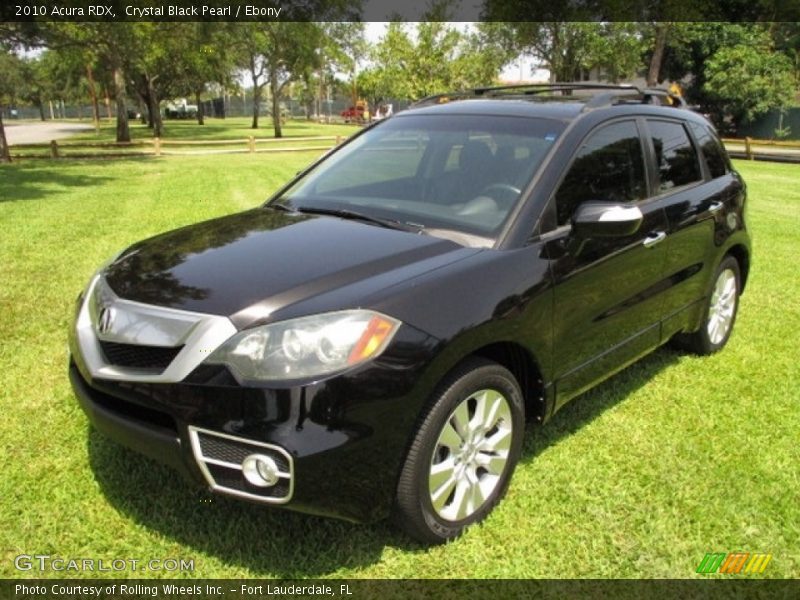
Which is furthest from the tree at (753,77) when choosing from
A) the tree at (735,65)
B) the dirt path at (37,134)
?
the dirt path at (37,134)

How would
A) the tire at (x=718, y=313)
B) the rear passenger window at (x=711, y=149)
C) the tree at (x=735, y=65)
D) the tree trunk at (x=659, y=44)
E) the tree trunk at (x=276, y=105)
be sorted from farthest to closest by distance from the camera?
the tree trunk at (x=276, y=105) < the tree at (x=735, y=65) < the tree trunk at (x=659, y=44) < the tire at (x=718, y=313) < the rear passenger window at (x=711, y=149)

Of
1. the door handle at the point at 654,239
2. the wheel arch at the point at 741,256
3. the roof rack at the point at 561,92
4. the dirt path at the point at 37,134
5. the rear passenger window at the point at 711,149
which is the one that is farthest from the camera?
the dirt path at the point at 37,134

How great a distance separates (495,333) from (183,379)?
3.98ft

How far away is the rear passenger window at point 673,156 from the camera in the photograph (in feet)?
13.4

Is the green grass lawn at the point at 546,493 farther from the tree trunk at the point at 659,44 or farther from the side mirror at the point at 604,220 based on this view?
the tree trunk at the point at 659,44

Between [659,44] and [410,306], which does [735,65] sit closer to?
[659,44]

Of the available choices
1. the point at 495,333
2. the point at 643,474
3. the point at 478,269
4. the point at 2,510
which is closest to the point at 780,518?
the point at 643,474

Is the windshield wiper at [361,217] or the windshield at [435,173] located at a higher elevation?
the windshield at [435,173]

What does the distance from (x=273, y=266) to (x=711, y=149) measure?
3.41 m

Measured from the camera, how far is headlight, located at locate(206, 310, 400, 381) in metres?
2.37

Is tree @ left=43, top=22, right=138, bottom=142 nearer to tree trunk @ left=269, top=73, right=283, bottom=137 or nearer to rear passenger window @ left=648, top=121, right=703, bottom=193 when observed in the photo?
tree trunk @ left=269, top=73, right=283, bottom=137

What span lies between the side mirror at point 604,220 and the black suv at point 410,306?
0.01 metres

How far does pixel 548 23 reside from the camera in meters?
35.1

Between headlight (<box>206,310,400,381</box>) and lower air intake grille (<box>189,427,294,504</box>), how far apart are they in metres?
0.24
